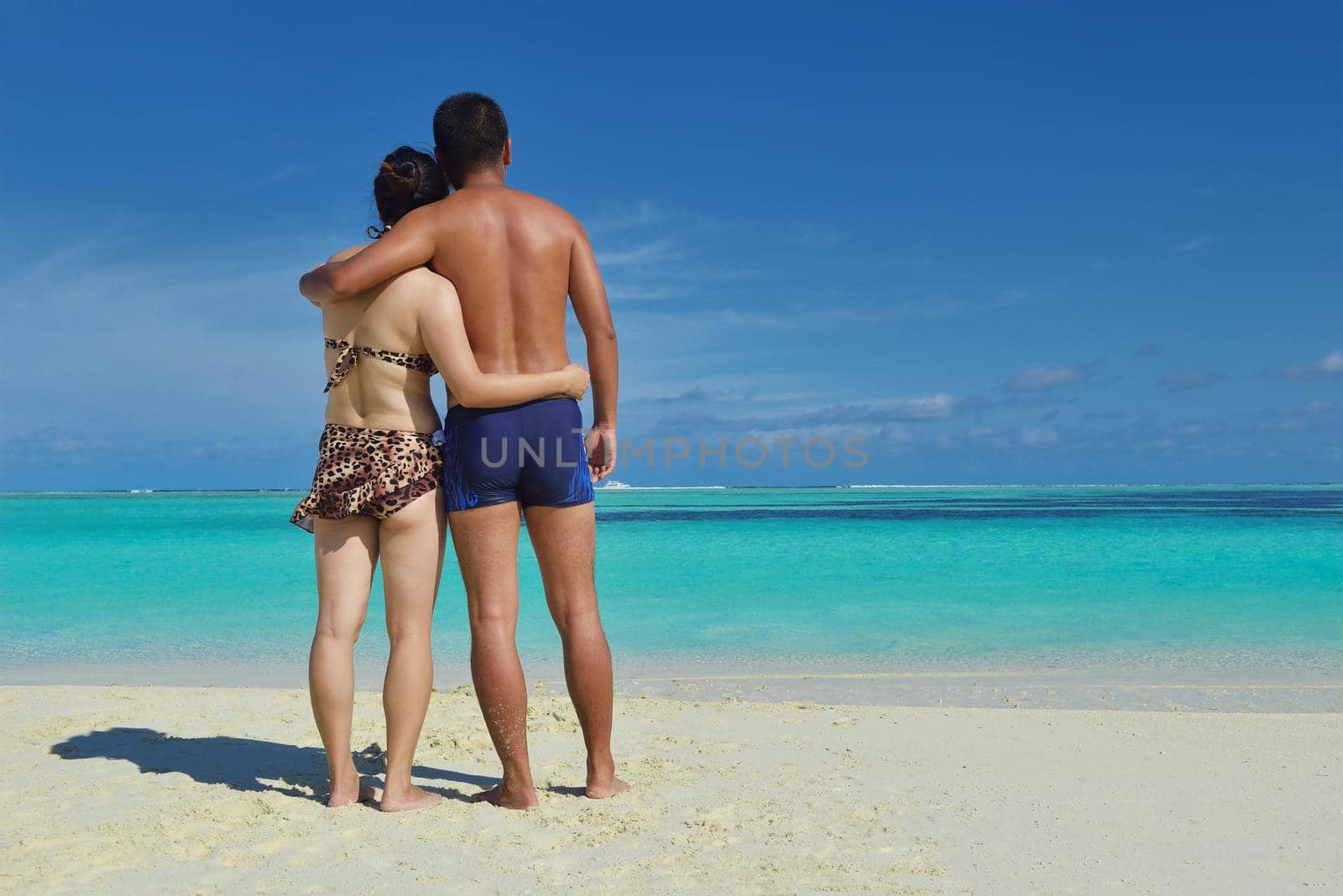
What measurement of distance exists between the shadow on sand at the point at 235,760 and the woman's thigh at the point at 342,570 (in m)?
0.64

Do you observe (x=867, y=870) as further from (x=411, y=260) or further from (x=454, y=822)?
(x=411, y=260)

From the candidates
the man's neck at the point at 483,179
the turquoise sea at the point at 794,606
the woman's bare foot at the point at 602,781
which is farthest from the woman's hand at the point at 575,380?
the turquoise sea at the point at 794,606

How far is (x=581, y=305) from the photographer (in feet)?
10.7

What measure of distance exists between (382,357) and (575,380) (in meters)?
0.62

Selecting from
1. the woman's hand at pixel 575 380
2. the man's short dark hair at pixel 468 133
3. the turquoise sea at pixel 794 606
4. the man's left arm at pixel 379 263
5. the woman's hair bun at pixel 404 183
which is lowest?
the turquoise sea at pixel 794 606

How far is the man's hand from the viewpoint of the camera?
3260 mm

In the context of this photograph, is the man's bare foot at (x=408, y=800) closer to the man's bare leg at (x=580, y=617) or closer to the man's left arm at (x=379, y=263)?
the man's bare leg at (x=580, y=617)

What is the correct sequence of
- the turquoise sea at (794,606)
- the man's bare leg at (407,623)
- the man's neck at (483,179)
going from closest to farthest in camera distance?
the man's bare leg at (407,623) → the man's neck at (483,179) → the turquoise sea at (794,606)

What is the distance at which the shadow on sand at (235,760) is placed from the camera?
3.46 m

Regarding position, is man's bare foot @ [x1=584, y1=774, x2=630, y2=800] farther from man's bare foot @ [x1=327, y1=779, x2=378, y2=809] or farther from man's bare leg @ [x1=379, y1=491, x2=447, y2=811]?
man's bare foot @ [x1=327, y1=779, x2=378, y2=809]

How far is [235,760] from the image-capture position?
385 centimetres

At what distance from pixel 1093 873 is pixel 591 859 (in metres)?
1.34

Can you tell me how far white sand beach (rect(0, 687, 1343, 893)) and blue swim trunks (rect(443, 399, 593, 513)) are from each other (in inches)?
39.3

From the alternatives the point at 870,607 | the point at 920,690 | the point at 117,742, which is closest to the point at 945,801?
the point at 920,690
